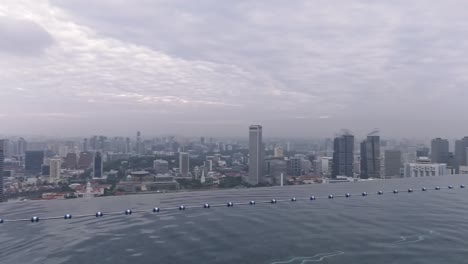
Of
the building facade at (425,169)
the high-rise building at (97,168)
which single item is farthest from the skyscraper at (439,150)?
the high-rise building at (97,168)

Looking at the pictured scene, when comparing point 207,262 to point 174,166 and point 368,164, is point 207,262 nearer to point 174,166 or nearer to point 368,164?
point 174,166

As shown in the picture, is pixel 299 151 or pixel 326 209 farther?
pixel 299 151

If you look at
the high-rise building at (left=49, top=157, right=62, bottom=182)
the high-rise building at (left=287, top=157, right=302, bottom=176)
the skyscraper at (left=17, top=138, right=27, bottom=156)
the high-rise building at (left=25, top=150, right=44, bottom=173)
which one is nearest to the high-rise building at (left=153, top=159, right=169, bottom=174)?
the high-rise building at (left=49, top=157, right=62, bottom=182)

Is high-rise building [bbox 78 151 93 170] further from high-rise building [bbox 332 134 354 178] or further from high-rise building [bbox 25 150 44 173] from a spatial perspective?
high-rise building [bbox 332 134 354 178]

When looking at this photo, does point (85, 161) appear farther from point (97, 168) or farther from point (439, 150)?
point (439, 150)

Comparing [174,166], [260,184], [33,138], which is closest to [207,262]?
[260,184]

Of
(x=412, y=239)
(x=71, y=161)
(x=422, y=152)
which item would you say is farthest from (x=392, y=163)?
(x=71, y=161)
